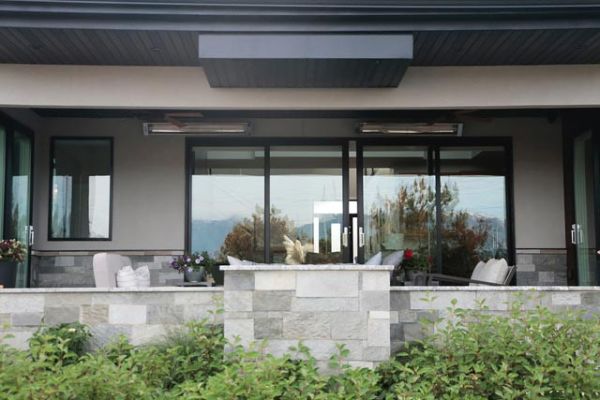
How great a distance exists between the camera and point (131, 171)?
8750 millimetres

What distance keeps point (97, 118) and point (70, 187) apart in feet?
3.26

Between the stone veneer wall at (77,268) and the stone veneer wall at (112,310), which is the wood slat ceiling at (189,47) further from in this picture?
the stone veneer wall at (77,268)

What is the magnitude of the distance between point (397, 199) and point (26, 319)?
17.8 ft

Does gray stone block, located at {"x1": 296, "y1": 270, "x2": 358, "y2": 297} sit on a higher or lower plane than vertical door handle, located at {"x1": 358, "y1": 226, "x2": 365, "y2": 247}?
lower

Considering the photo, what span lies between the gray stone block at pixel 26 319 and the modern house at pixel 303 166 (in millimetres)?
2300

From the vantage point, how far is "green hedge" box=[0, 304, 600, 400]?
138 inches

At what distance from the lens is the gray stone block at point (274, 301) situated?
4.37 m

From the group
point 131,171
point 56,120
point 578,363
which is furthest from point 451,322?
point 56,120

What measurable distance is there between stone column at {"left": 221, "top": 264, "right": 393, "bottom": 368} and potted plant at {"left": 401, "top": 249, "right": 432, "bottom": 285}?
115 inches

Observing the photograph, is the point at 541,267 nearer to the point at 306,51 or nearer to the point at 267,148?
the point at 267,148

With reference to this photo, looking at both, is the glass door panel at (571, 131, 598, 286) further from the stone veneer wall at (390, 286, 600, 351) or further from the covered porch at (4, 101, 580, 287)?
the stone veneer wall at (390, 286, 600, 351)

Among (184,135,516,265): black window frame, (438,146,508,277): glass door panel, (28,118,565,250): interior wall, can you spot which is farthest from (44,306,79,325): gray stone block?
(438,146,508,277): glass door panel

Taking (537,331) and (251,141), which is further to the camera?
(251,141)

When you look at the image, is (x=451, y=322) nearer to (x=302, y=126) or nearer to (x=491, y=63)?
(x=491, y=63)
